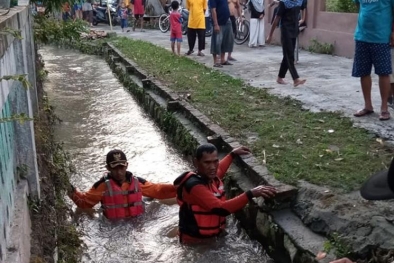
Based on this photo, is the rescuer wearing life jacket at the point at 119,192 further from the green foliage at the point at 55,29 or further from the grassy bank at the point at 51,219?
the green foliage at the point at 55,29

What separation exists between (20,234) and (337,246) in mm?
1999

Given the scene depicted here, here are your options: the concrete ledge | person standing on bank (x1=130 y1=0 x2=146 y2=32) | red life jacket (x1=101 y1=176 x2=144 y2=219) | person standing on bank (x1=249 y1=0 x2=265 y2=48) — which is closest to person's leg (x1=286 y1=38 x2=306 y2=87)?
red life jacket (x1=101 y1=176 x2=144 y2=219)

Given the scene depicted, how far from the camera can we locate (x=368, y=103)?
20.8 feet

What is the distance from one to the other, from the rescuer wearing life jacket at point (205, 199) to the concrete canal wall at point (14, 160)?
4.05ft

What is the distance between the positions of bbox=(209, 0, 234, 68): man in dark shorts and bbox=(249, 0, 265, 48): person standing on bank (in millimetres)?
3087

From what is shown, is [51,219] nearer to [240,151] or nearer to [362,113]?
[240,151]

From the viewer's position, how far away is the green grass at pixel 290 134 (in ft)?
15.3

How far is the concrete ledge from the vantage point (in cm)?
261

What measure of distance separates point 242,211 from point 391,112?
267 cm

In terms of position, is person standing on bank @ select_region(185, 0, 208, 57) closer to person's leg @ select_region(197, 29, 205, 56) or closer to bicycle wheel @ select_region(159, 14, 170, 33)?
person's leg @ select_region(197, 29, 205, 56)

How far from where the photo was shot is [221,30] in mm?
10992

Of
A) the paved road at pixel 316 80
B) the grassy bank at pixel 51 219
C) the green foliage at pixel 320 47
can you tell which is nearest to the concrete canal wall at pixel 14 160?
the grassy bank at pixel 51 219

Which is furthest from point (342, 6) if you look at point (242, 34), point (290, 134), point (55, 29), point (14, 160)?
point (14, 160)

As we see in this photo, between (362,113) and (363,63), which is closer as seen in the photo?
(363,63)
